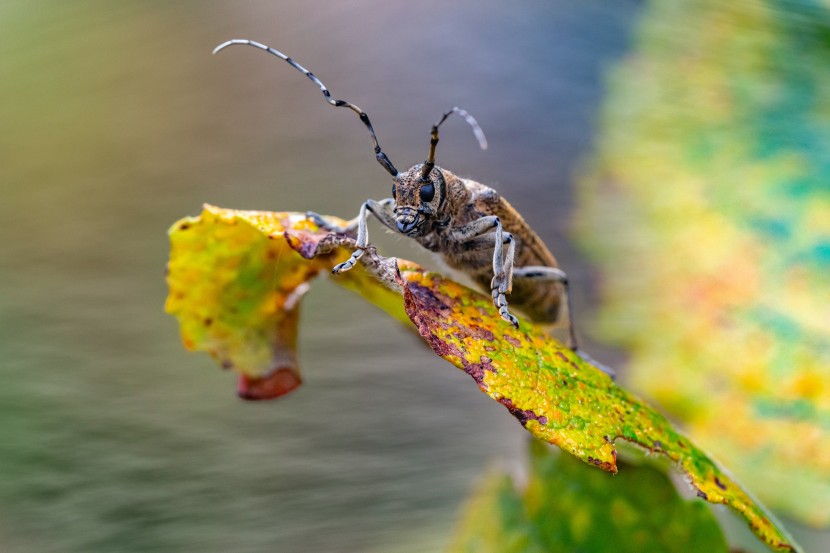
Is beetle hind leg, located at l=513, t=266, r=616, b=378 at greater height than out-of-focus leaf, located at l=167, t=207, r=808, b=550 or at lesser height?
lesser

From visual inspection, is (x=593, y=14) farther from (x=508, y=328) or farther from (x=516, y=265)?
(x=508, y=328)

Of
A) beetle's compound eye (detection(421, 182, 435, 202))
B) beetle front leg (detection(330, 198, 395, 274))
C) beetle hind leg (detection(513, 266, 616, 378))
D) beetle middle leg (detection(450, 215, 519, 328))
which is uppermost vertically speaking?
beetle's compound eye (detection(421, 182, 435, 202))

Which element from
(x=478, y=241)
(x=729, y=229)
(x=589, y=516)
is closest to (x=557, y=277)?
(x=478, y=241)

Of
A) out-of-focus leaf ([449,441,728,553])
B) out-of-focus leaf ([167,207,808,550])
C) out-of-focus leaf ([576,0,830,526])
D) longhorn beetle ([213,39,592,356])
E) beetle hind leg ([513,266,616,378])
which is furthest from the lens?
beetle hind leg ([513,266,616,378])

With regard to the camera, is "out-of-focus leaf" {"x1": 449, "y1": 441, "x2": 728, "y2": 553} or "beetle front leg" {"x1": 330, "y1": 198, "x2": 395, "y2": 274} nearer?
"out-of-focus leaf" {"x1": 449, "y1": 441, "x2": 728, "y2": 553}

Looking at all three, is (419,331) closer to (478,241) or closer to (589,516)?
(589,516)

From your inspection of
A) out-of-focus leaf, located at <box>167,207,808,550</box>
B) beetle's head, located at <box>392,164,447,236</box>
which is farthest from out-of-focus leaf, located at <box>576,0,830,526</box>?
beetle's head, located at <box>392,164,447,236</box>

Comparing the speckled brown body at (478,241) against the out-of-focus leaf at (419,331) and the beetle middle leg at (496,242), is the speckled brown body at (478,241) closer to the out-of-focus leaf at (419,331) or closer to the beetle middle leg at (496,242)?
the beetle middle leg at (496,242)

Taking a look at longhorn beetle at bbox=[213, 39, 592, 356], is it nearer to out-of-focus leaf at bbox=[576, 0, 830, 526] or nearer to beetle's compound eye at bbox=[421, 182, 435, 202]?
beetle's compound eye at bbox=[421, 182, 435, 202]

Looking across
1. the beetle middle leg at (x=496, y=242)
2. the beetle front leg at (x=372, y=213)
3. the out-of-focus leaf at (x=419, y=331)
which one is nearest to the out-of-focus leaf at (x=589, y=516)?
the out-of-focus leaf at (x=419, y=331)
